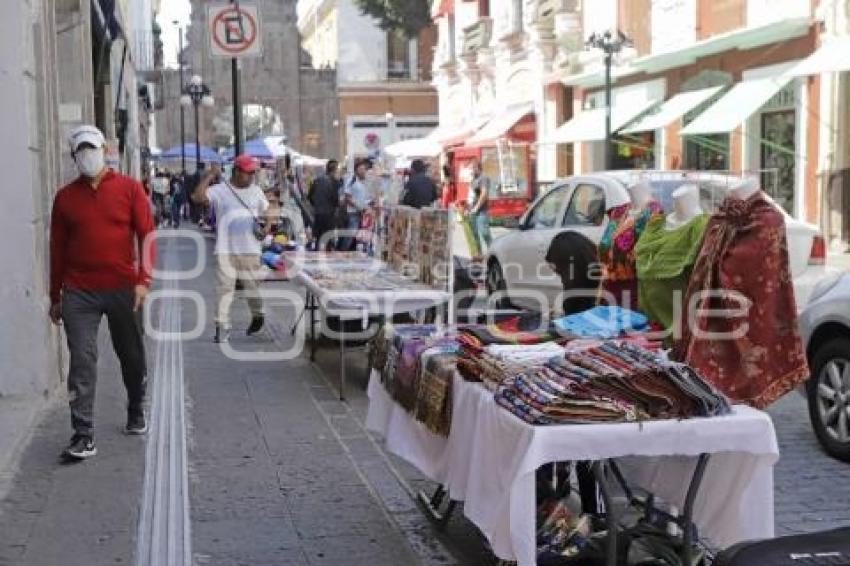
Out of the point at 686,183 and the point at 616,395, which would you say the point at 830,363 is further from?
the point at 686,183

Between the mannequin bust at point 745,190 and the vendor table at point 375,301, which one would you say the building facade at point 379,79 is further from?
the mannequin bust at point 745,190

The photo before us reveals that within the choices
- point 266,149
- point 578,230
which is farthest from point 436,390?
point 266,149

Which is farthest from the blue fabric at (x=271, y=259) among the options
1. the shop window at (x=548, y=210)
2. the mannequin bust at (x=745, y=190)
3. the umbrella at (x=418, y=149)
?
the umbrella at (x=418, y=149)

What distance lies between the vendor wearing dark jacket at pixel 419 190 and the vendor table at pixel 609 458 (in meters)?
12.7

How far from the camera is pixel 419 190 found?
17312mm

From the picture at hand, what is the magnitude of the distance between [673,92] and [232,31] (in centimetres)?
1355

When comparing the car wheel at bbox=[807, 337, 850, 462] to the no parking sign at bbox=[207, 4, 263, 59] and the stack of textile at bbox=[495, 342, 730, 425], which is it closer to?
the stack of textile at bbox=[495, 342, 730, 425]

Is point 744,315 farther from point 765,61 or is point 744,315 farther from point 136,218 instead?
point 765,61

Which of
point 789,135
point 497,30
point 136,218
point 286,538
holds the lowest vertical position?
point 286,538

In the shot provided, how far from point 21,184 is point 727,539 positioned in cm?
542

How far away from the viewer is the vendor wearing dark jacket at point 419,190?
1722 cm

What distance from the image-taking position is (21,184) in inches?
295

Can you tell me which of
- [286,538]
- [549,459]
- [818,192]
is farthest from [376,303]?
[818,192]

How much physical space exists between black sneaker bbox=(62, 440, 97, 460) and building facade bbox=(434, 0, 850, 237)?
13.7 metres
